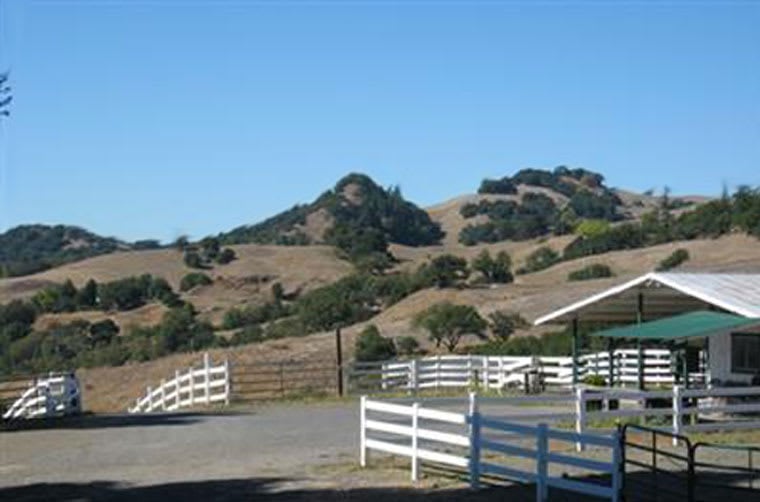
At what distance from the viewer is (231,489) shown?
18.4m

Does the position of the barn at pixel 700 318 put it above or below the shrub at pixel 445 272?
below

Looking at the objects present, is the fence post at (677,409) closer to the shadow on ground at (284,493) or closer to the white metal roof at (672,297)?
the shadow on ground at (284,493)

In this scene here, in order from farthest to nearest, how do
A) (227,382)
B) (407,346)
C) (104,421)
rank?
(407,346)
(227,382)
(104,421)

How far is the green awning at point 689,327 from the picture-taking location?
94.1 ft

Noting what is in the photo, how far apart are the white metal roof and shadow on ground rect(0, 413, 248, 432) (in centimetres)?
1045

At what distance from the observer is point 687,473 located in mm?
15719

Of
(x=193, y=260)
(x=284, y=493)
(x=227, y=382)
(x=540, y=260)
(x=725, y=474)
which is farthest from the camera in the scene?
(x=193, y=260)

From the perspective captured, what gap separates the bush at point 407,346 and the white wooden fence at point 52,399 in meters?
27.3

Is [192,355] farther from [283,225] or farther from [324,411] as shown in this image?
[283,225]

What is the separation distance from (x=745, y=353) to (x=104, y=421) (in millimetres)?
15431

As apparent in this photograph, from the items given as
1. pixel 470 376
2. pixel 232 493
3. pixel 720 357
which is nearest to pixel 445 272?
pixel 470 376

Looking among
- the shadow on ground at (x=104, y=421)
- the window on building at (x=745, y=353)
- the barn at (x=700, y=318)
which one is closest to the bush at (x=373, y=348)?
the barn at (x=700, y=318)

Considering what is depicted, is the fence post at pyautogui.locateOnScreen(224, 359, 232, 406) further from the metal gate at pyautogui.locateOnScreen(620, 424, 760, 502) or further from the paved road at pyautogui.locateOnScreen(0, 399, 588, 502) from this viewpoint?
the metal gate at pyautogui.locateOnScreen(620, 424, 760, 502)

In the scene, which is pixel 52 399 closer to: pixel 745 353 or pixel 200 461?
pixel 200 461
